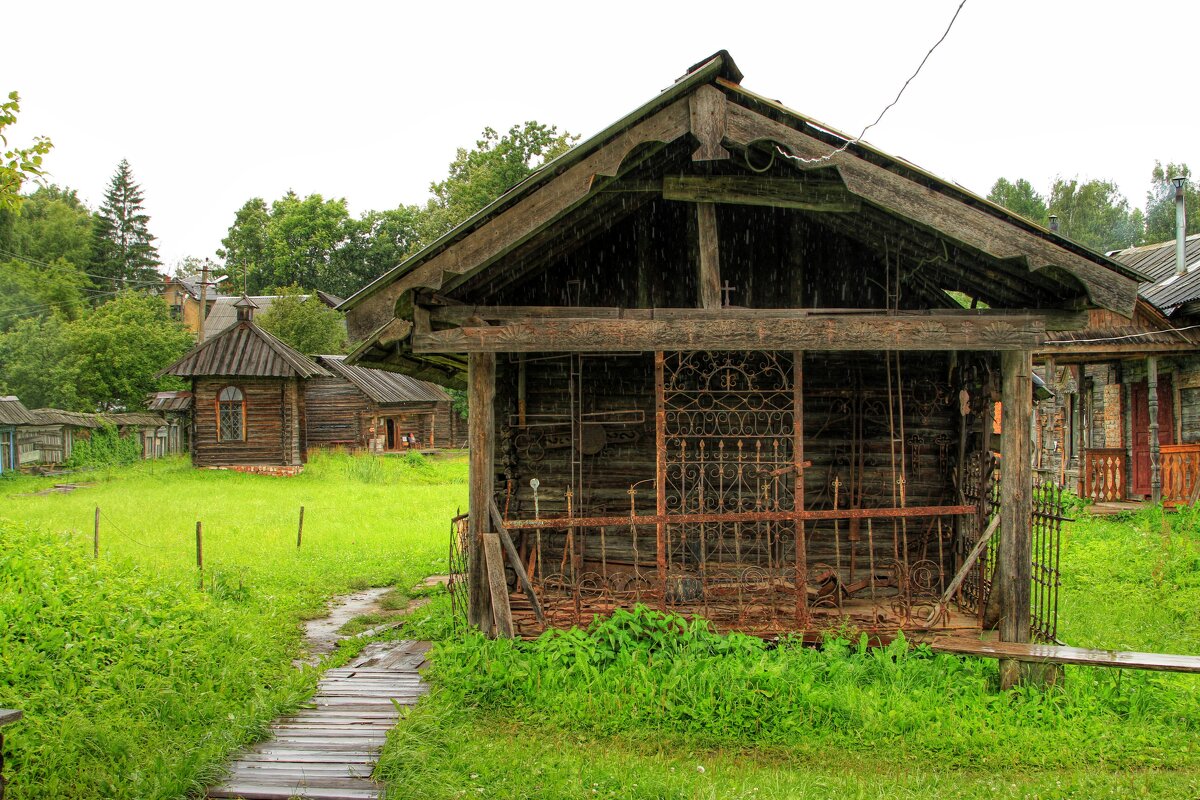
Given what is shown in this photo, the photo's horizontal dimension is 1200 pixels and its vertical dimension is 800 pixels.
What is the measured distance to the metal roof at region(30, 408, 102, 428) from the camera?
94.0ft

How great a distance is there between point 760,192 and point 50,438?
31.7 metres

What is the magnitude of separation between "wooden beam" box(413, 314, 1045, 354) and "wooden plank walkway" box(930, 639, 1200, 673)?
2366 mm

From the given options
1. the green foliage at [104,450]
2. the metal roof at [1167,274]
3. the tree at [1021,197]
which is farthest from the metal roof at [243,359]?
the tree at [1021,197]

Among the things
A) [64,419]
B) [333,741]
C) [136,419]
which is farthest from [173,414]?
[333,741]

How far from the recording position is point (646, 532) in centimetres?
923

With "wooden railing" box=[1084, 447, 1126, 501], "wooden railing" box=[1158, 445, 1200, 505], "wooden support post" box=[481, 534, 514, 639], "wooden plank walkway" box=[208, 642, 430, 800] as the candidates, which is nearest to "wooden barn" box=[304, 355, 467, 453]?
"wooden railing" box=[1084, 447, 1126, 501]

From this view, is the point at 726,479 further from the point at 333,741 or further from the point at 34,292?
the point at 34,292

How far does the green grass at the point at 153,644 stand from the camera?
5.32 metres

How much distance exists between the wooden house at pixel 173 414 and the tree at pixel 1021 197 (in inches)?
2038

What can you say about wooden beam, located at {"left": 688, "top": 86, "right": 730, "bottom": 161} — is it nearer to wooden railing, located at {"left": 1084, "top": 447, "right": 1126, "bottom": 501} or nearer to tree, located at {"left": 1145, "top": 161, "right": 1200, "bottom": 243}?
wooden railing, located at {"left": 1084, "top": 447, "right": 1126, "bottom": 501}

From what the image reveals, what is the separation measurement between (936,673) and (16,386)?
4277 centimetres

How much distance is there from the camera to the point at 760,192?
6766 mm

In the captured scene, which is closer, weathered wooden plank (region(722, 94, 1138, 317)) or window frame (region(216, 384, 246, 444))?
weathered wooden plank (region(722, 94, 1138, 317))

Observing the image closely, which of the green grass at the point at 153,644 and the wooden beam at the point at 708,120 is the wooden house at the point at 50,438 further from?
the wooden beam at the point at 708,120
